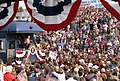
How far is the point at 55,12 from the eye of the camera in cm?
859

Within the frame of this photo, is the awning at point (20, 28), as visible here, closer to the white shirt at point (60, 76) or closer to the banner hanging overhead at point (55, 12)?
the white shirt at point (60, 76)

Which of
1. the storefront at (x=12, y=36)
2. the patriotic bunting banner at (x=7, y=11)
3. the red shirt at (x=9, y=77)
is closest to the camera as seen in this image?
the patriotic bunting banner at (x=7, y=11)

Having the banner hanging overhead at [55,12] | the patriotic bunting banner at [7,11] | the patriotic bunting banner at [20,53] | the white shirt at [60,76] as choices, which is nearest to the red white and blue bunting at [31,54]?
the patriotic bunting banner at [20,53]

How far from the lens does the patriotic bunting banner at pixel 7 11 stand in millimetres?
9477

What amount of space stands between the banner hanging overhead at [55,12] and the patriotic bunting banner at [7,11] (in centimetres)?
73

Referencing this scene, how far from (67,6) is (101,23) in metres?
24.9

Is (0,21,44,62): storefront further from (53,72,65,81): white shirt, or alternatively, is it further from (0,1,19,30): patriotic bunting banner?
(0,1,19,30): patriotic bunting banner

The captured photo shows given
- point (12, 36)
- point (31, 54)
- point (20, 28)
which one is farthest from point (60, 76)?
point (12, 36)

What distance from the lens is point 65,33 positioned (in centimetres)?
3172

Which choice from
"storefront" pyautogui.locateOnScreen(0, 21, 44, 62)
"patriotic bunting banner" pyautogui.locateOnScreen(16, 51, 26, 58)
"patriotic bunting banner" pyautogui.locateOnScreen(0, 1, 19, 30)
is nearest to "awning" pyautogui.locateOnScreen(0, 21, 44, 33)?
"storefront" pyautogui.locateOnScreen(0, 21, 44, 62)

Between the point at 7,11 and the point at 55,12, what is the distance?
134cm

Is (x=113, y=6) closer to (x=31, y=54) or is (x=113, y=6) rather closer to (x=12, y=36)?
(x=31, y=54)

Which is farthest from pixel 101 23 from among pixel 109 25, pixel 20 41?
pixel 20 41

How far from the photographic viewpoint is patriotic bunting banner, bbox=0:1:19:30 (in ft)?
31.1
